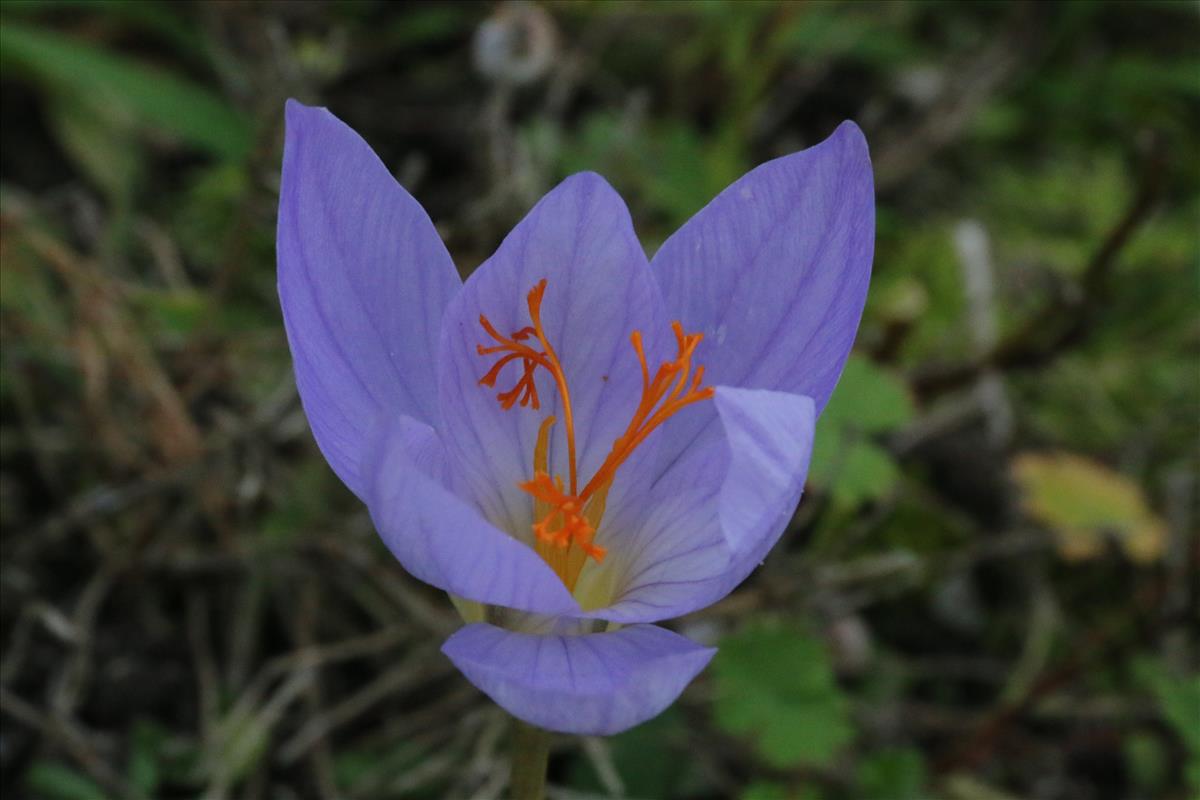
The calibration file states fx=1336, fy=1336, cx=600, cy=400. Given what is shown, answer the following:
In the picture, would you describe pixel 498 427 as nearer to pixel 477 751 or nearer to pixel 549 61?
pixel 477 751

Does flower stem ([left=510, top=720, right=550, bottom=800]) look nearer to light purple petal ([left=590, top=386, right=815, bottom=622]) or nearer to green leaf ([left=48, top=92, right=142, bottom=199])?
light purple petal ([left=590, top=386, right=815, bottom=622])

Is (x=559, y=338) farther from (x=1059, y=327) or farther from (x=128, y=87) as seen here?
(x=128, y=87)

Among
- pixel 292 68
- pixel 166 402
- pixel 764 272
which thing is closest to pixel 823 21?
pixel 292 68

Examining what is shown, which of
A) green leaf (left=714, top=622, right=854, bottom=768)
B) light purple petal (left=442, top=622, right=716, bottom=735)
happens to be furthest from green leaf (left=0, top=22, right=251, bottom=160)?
light purple petal (left=442, top=622, right=716, bottom=735)

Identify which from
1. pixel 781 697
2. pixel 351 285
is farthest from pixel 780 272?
pixel 781 697

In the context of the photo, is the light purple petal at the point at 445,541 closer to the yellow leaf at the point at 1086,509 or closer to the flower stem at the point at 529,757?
the flower stem at the point at 529,757

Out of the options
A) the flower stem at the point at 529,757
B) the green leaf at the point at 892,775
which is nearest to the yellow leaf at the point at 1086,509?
the green leaf at the point at 892,775

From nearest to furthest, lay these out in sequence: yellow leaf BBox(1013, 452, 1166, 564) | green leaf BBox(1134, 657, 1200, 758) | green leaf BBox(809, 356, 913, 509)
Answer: green leaf BBox(1134, 657, 1200, 758) → green leaf BBox(809, 356, 913, 509) → yellow leaf BBox(1013, 452, 1166, 564)
